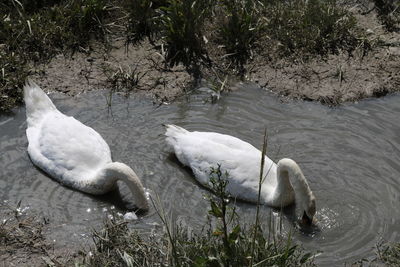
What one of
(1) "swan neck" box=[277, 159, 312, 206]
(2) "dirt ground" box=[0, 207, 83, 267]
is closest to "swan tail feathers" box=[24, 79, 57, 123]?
(2) "dirt ground" box=[0, 207, 83, 267]

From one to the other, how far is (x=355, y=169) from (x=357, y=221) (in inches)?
36.5

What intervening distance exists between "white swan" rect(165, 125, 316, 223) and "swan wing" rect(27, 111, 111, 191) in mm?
833

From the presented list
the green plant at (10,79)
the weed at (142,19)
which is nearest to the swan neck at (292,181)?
the green plant at (10,79)

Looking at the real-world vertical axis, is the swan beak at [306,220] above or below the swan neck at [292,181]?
below

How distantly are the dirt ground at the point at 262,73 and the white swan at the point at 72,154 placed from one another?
42.5 inches

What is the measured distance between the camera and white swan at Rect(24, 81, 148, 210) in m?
7.18

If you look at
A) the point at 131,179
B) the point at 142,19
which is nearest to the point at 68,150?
the point at 131,179

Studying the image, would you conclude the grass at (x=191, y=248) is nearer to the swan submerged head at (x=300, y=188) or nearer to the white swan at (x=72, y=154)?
the swan submerged head at (x=300, y=188)

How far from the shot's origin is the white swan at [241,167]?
6.88 m

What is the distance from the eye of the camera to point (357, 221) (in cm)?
697

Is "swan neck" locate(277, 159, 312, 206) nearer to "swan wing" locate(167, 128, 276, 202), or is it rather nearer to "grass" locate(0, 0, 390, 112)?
"swan wing" locate(167, 128, 276, 202)

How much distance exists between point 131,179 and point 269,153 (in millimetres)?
1749

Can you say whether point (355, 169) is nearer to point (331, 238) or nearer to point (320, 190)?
point (320, 190)

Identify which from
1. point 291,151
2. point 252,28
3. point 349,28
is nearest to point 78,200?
point 291,151
